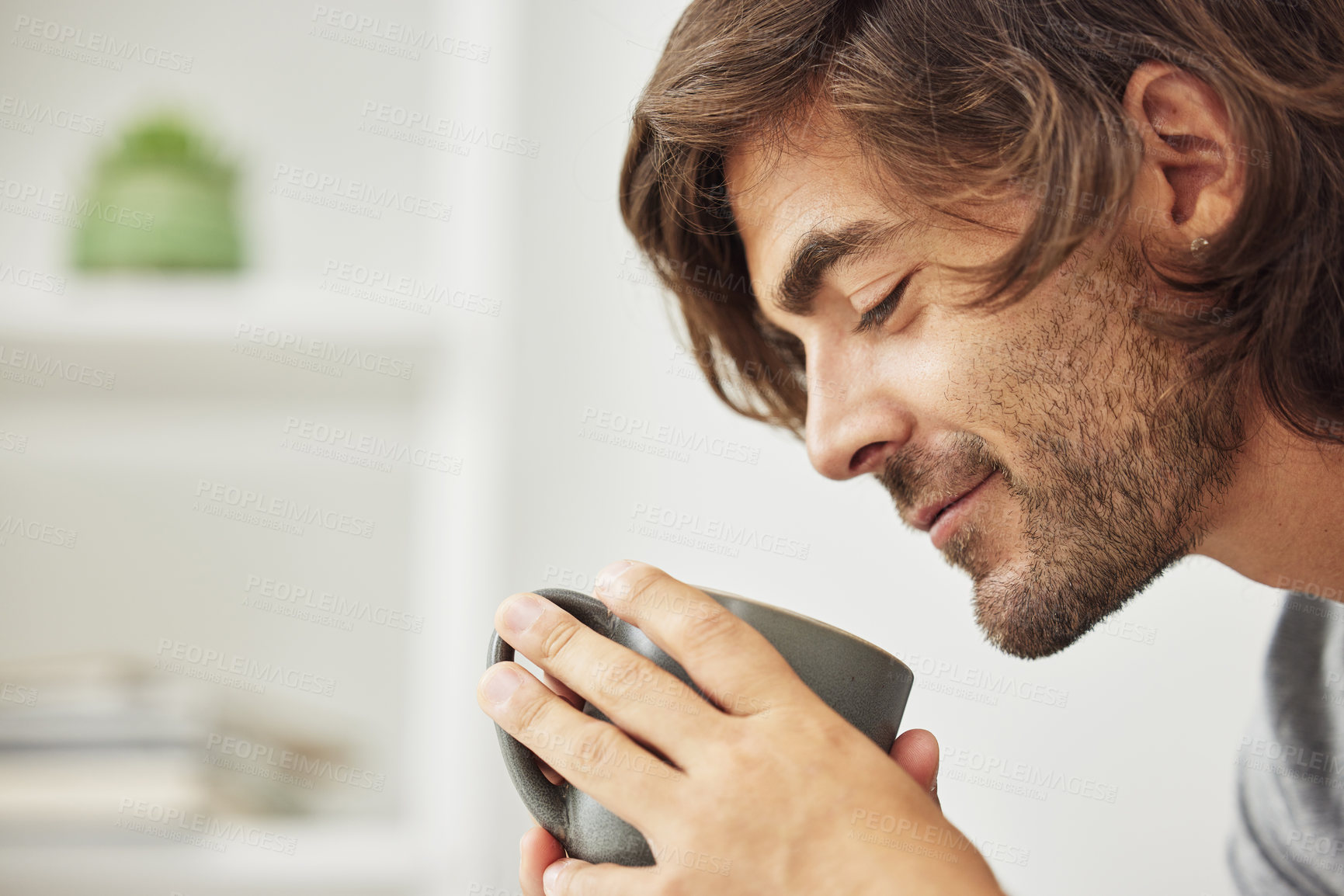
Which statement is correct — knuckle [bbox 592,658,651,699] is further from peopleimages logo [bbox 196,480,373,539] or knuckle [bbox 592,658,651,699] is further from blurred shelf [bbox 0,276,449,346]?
peopleimages logo [bbox 196,480,373,539]

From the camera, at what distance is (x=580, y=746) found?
0.53 meters

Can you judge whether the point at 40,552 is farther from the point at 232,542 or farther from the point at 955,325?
the point at 955,325

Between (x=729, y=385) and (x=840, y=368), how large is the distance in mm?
382

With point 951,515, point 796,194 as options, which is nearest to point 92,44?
point 796,194

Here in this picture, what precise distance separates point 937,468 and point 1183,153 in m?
0.31

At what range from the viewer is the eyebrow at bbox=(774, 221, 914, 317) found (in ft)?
2.63

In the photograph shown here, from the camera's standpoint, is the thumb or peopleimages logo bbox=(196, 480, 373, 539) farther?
peopleimages logo bbox=(196, 480, 373, 539)

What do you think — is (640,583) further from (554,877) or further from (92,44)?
(92,44)

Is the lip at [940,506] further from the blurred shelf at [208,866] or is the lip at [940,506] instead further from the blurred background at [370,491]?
the blurred shelf at [208,866]

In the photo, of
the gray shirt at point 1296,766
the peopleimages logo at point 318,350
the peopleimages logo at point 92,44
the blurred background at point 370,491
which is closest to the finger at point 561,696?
the blurred background at point 370,491

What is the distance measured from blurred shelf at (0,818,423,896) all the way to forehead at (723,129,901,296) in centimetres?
77

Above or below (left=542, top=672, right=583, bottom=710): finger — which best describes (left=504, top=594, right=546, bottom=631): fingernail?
above

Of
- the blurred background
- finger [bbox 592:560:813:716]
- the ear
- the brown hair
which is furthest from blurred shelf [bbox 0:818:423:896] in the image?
the ear

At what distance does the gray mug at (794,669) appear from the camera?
21.5 inches
